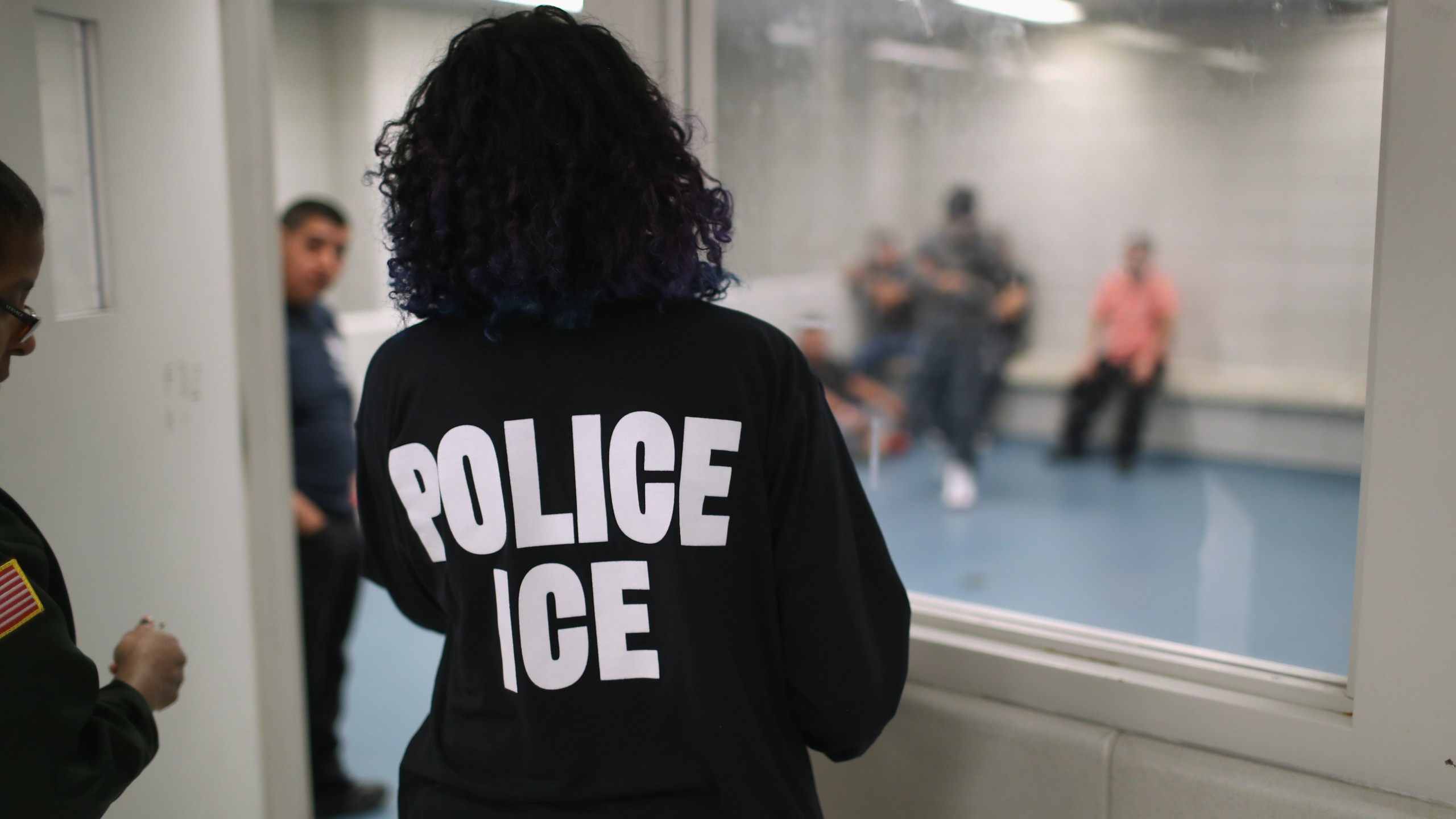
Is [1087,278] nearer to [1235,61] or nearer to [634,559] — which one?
[1235,61]

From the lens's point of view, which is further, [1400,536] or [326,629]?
[326,629]

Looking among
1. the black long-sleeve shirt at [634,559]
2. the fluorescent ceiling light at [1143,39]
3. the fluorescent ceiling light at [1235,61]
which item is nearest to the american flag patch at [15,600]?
the black long-sleeve shirt at [634,559]

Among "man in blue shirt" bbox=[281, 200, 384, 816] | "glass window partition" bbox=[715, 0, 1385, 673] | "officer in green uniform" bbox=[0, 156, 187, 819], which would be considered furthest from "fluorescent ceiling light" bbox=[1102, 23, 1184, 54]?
"man in blue shirt" bbox=[281, 200, 384, 816]

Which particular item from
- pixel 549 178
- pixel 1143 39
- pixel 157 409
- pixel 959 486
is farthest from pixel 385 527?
pixel 959 486

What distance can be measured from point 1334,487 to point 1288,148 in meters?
0.58

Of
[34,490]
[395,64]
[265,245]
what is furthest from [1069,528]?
[395,64]

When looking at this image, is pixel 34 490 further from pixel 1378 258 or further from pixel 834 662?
pixel 1378 258

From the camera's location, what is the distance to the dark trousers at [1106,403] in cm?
668

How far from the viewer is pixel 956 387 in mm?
6152

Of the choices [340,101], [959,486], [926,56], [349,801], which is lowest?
[349,801]

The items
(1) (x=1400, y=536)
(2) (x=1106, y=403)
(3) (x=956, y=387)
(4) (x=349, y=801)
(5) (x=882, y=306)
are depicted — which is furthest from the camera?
(5) (x=882, y=306)

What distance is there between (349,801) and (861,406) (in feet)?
13.8

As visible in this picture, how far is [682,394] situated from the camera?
0.97m

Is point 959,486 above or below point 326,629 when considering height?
below
